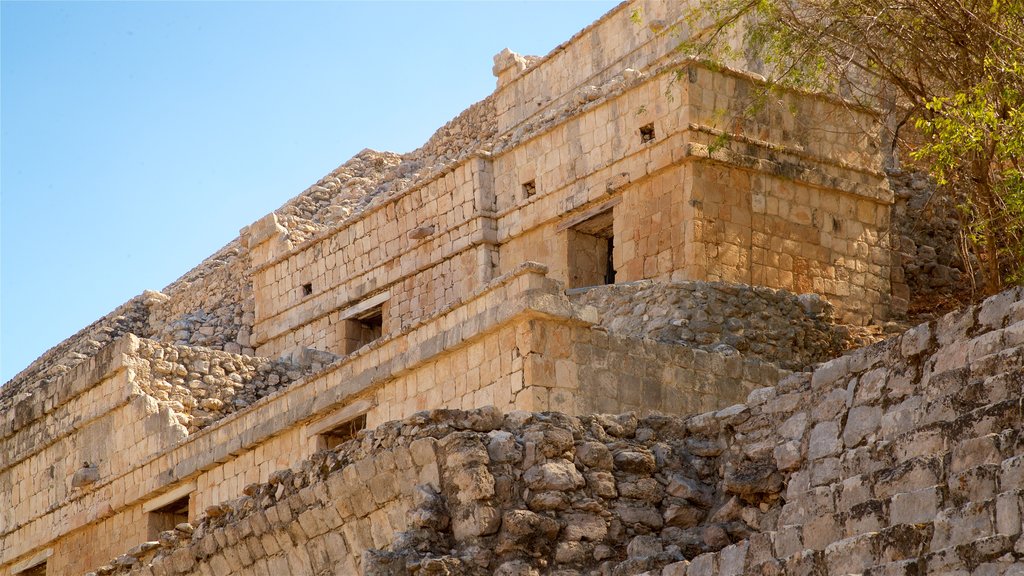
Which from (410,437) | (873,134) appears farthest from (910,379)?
(873,134)

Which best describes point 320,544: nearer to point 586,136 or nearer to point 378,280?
point 586,136

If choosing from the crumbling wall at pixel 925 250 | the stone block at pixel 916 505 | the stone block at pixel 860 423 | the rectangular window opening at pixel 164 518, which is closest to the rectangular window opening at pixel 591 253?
the crumbling wall at pixel 925 250

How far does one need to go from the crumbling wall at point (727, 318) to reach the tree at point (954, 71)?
1579 mm

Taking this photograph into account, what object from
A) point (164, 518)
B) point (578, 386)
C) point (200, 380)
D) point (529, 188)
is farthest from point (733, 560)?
point (200, 380)

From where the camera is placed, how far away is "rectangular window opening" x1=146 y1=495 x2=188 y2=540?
16.0 m

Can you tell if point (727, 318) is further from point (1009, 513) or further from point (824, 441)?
point (1009, 513)

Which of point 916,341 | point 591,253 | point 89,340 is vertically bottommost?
point 916,341

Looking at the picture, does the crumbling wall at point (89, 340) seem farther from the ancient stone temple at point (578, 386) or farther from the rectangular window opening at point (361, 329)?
the rectangular window opening at point (361, 329)

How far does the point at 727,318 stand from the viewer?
14.4 meters

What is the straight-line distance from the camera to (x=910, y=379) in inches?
306

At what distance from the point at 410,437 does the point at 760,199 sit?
24.8ft

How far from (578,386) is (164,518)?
590cm

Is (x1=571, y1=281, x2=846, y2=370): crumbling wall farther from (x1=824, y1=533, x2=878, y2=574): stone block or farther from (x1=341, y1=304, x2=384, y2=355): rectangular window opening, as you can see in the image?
(x1=824, y1=533, x2=878, y2=574): stone block

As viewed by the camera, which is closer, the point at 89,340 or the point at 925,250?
the point at 925,250
